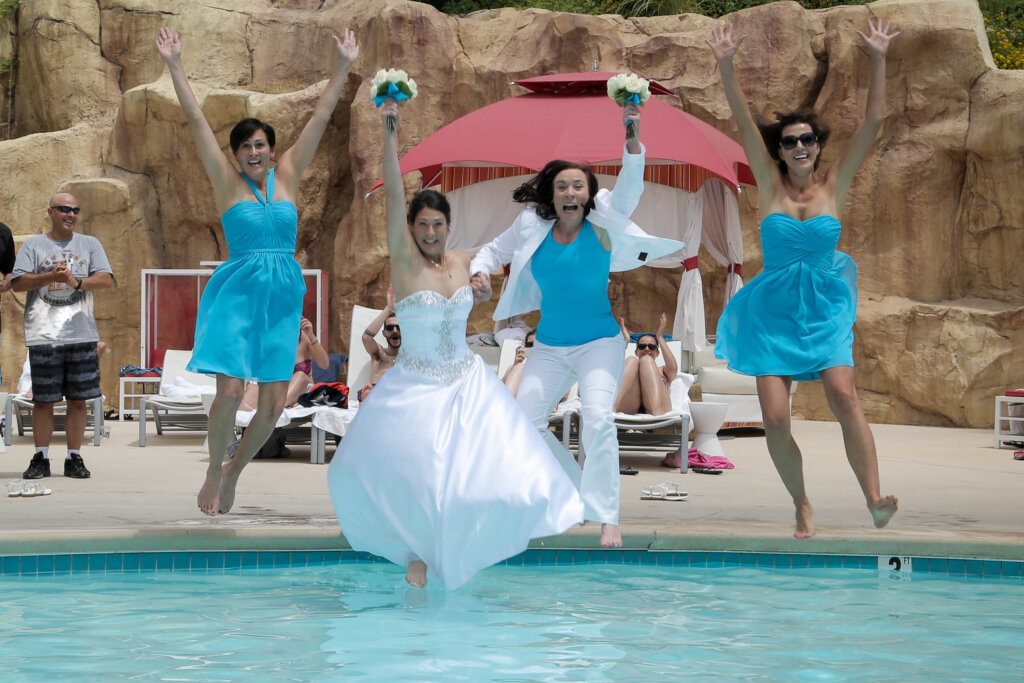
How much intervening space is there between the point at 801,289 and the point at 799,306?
0.27 ft

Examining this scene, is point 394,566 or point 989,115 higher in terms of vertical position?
point 989,115

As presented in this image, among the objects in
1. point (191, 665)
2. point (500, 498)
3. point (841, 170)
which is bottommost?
point (191, 665)

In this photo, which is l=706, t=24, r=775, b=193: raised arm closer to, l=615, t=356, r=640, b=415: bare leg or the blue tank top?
the blue tank top

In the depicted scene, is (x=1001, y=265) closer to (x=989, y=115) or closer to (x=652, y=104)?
(x=989, y=115)

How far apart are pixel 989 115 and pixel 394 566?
11.7 meters

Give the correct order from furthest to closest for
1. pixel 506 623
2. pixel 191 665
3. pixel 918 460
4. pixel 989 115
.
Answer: pixel 989 115
pixel 918 460
pixel 506 623
pixel 191 665

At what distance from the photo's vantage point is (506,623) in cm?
476

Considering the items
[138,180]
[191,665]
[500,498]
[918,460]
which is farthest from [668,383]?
[138,180]

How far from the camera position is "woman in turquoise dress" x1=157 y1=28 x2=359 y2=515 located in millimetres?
5699

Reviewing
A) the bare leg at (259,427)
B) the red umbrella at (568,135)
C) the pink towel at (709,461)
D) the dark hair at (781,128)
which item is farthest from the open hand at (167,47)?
the red umbrella at (568,135)

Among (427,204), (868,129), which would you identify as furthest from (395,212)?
(868,129)

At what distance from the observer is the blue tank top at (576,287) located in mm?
5672

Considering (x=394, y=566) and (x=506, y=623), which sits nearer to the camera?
(x=506, y=623)

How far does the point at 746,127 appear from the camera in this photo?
5551 millimetres
